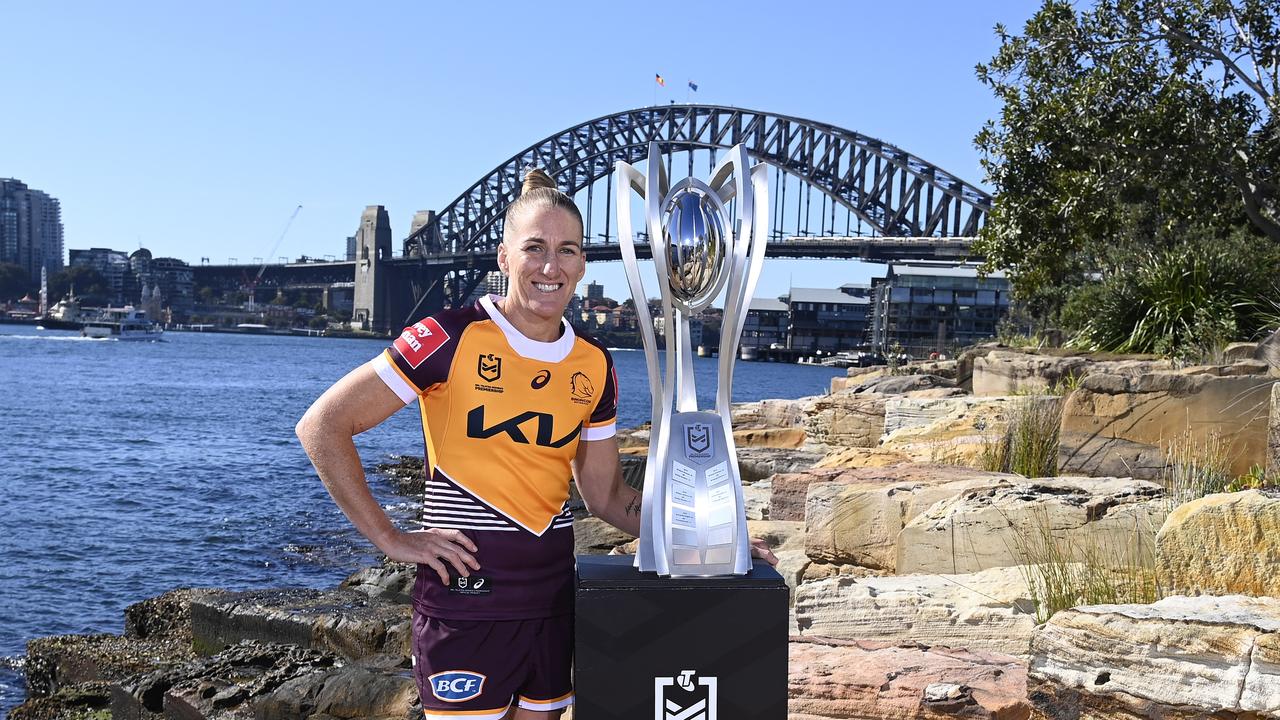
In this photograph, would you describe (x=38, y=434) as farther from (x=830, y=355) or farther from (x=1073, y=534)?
(x=830, y=355)

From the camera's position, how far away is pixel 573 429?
8.29 feet

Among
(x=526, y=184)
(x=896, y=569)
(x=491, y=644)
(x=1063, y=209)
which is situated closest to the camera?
(x=491, y=644)

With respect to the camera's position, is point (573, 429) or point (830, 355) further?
point (830, 355)

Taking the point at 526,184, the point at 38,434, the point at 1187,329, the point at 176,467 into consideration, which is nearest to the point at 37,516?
the point at 176,467

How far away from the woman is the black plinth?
14 centimetres

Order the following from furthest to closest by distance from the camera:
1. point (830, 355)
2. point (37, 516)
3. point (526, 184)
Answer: point (830, 355) → point (37, 516) → point (526, 184)

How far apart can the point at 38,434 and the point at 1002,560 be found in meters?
→ 26.6

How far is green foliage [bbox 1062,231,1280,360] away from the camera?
360 inches

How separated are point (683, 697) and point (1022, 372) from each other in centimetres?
764

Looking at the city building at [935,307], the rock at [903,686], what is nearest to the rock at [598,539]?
the rock at [903,686]

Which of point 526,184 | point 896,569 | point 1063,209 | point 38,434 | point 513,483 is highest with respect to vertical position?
point 1063,209

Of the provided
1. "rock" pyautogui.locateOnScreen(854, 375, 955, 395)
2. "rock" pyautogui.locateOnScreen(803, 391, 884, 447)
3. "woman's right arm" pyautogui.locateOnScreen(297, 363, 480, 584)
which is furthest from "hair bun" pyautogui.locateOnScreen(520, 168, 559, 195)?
"rock" pyautogui.locateOnScreen(854, 375, 955, 395)

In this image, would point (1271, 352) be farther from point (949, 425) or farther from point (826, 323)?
point (826, 323)

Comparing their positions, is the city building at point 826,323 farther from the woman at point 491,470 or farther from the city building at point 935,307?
the woman at point 491,470
